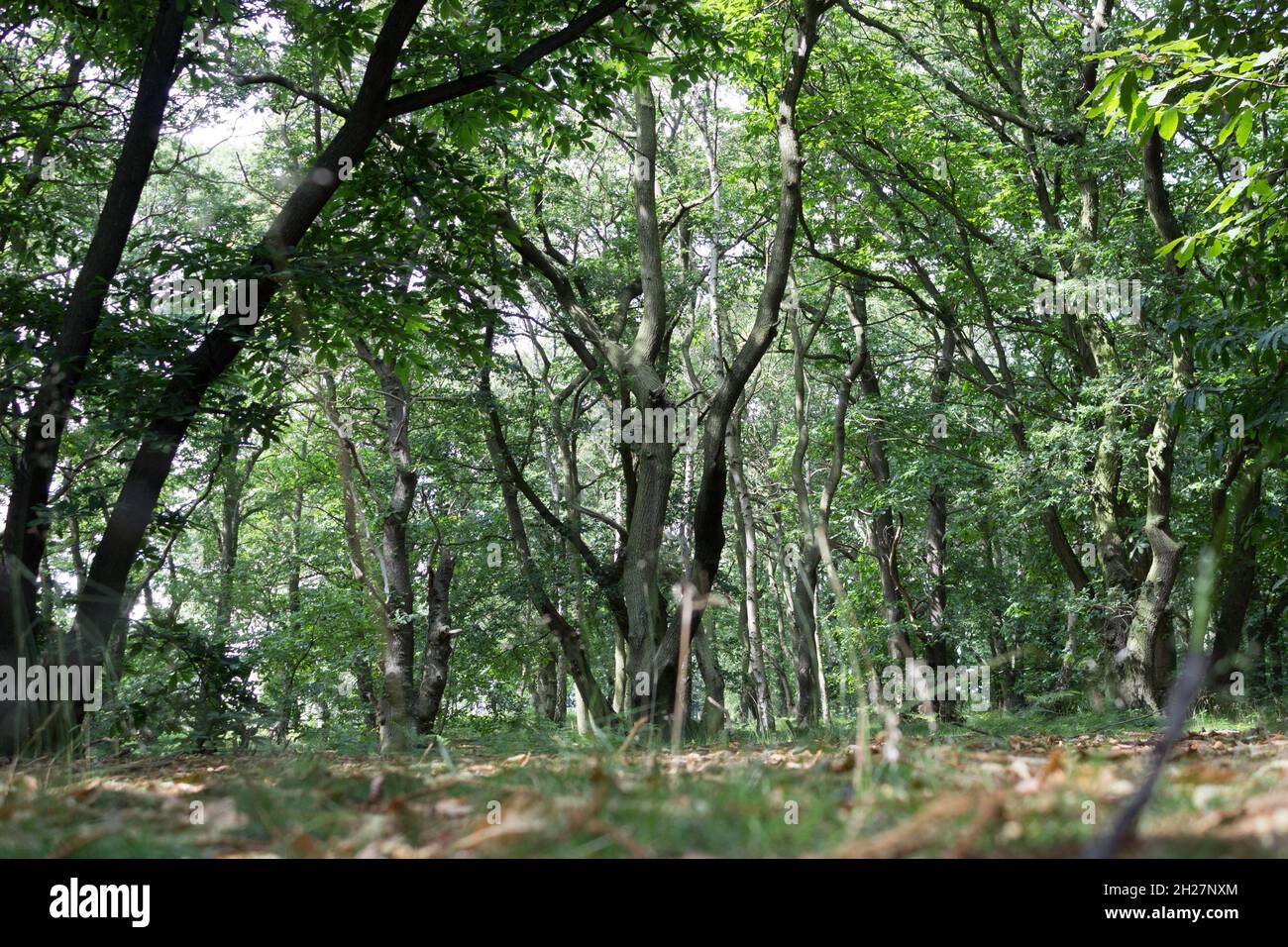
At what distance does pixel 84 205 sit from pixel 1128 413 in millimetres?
14856

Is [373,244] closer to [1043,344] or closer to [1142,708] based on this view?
[1142,708]

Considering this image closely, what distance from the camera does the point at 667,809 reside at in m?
1.88

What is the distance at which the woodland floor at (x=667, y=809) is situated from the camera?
1.69 m

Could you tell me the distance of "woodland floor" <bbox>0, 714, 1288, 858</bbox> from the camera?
5.55ft

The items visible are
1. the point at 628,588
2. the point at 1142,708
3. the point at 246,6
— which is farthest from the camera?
the point at 1142,708

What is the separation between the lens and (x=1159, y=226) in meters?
10.6
